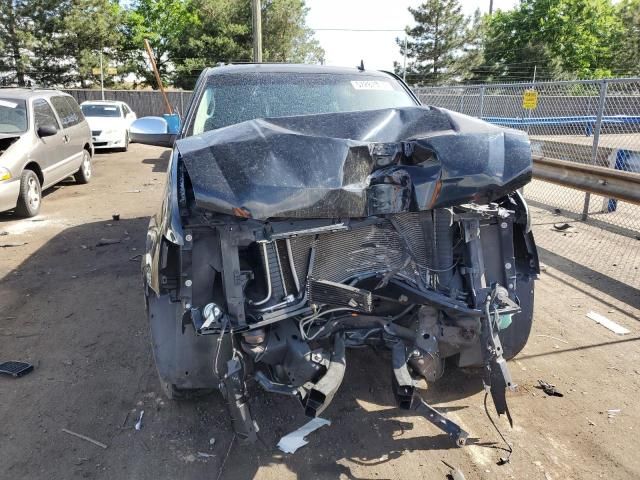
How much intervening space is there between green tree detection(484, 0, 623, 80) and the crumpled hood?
4429cm

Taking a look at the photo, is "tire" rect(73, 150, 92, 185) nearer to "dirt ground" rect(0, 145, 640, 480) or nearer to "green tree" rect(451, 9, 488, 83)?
"dirt ground" rect(0, 145, 640, 480)

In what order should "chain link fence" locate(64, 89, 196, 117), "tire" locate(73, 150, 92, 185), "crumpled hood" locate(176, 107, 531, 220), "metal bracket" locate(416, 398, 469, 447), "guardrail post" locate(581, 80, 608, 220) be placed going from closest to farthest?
"crumpled hood" locate(176, 107, 531, 220)
"metal bracket" locate(416, 398, 469, 447)
"guardrail post" locate(581, 80, 608, 220)
"tire" locate(73, 150, 92, 185)
"chain link fence" locate(64, 89, 196, 117)

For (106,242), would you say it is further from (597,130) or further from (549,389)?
(597,130)

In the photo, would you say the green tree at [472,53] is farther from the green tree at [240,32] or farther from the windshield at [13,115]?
the windshield at [13,115]

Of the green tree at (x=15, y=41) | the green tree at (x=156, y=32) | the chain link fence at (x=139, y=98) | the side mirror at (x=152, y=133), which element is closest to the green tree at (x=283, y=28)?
the green tree at (x=156, y=32)

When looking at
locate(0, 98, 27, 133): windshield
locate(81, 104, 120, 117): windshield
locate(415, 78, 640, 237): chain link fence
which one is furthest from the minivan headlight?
locate(81, 104, 120, 117): windshield

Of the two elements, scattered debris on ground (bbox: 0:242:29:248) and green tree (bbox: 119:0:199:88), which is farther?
green tree (bbox: 119:0:199:88)

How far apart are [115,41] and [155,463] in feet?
133

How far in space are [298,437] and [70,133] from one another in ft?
28.8

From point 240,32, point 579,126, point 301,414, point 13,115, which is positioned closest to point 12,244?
point 13,115

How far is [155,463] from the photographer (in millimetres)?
2625

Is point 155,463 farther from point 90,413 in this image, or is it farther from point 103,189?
point 103,189

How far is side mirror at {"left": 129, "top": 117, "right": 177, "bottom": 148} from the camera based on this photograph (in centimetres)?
424

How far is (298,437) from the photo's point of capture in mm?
2799
